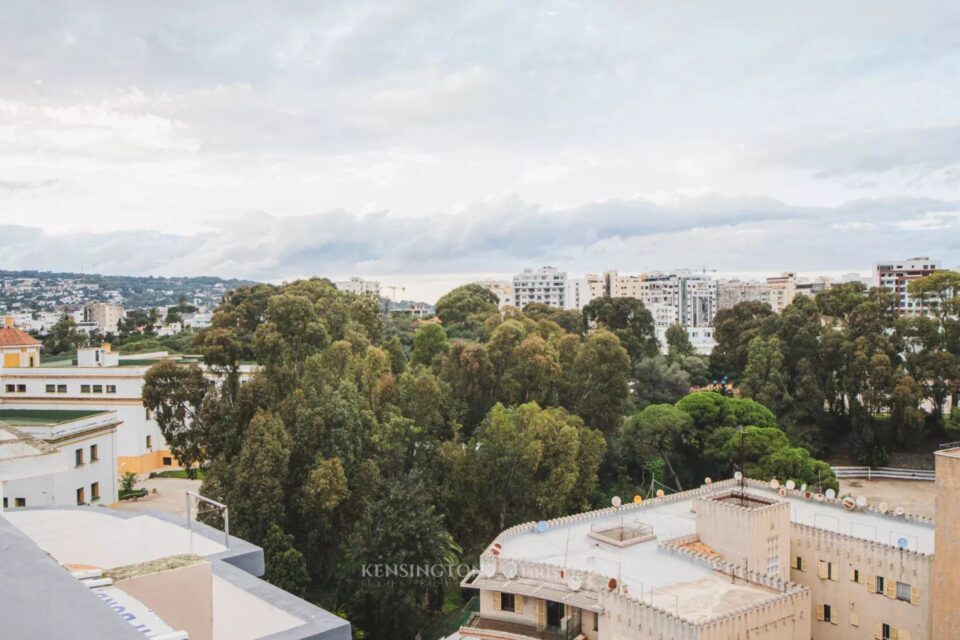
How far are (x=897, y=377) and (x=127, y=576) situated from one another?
37293mm

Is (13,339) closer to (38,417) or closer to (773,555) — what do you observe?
(38,417)

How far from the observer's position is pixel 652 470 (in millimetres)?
30453

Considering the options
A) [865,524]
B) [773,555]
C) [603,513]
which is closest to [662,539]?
[603,513]

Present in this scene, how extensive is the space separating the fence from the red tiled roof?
3714 cm

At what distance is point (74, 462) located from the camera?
20766 mm


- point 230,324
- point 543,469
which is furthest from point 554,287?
point 543,469

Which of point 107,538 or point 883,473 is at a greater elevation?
point 107,538

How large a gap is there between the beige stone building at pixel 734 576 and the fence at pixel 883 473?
53.7ft

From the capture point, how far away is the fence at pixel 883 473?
35.2 m

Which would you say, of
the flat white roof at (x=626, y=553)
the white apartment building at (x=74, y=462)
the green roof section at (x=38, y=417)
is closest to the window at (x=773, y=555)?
the flat white roof at (x=626, y=553)

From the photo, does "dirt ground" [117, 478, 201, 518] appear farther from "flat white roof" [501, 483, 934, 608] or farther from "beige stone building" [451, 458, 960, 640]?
"beige stone building" [451, 458, 960, 640]

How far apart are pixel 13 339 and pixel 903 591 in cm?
3445

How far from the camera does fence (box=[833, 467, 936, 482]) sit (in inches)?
1384

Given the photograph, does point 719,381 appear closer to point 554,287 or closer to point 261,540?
point 261,540
